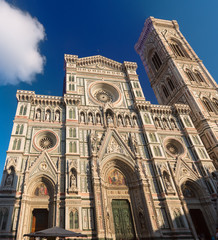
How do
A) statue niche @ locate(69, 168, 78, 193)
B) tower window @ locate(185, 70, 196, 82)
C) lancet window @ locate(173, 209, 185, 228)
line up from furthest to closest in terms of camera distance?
tower window @ locate(185, 70, 196, 82), lancet window @ locate(173, 209, 185, 228), statue niche @ locate(69, 168, 78, 193)

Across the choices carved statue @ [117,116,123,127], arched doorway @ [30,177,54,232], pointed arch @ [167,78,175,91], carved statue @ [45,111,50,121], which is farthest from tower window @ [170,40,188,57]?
arched doorway @ [30,177,54,232]

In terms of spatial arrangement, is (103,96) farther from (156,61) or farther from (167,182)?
(156,61)

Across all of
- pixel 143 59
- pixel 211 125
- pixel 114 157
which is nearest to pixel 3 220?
pixel 114 157

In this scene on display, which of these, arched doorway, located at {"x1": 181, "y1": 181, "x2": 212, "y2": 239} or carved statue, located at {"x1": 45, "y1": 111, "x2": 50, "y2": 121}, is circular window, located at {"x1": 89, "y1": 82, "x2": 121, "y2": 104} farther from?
arched doorway, located at {"x1": 181, "y1": 181, "x2": 212, "y2": 239}

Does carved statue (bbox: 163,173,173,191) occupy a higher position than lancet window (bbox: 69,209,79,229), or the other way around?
carved statue (bbox: 163,173,173,191)

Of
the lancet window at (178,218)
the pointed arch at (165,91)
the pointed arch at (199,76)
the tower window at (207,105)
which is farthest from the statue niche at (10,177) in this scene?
the pointed arch at (199,76)

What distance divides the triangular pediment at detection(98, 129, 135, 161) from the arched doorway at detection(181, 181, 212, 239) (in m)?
6.74

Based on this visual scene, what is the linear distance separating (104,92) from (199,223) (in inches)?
725

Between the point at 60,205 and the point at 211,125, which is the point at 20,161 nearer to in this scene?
the point at 60,205

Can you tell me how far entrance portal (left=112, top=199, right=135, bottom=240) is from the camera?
16609 millimetres

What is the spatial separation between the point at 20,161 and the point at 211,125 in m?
23.3

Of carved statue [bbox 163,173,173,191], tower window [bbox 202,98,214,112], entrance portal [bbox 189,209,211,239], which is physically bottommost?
entrance portal [bbox 189,209,211,239]

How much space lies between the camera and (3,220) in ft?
46.4

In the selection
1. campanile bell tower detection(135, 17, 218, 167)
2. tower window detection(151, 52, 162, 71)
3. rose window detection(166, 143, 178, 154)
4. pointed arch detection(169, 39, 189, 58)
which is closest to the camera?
rose window detection(166, 143, 178, 154)
